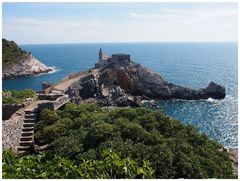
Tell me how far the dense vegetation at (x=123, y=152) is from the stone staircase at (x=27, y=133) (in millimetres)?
468

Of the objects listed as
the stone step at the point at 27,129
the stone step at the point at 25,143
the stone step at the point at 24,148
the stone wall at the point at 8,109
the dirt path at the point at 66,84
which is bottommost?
the dirt path at the point at 66,84

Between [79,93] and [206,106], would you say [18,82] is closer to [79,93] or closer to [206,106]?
[79,93]

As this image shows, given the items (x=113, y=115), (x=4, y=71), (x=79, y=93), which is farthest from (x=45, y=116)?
(x=4, y=71)

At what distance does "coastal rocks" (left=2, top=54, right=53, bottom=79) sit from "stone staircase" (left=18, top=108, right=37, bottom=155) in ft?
215

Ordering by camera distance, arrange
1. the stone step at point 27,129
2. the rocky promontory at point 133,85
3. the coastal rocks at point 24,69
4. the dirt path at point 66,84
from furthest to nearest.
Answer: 1. the coastal rocks at point 24,69
2. the rocky promontory at point 133,85
3. the dirt path at point 66,84
4. the stone step at point 27,129

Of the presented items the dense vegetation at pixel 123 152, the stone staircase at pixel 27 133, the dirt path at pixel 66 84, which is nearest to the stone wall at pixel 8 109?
the stone staircase at pixel 27 133

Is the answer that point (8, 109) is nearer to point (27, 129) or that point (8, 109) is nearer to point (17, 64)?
point (27, 129)

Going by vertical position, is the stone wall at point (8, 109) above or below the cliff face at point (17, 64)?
above

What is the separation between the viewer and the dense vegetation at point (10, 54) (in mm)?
90125

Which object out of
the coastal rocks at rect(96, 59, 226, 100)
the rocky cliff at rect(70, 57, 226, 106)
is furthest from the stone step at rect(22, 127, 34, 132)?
the coastal rocks at rect(96, 59, 226, 100)

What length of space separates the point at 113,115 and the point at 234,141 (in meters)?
23.4

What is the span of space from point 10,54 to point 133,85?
4232 centimetres

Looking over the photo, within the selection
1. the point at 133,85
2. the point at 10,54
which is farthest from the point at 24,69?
the point at 133,85

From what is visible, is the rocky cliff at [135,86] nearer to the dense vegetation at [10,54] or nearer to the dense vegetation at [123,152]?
the dense vegetation at [10,54]
